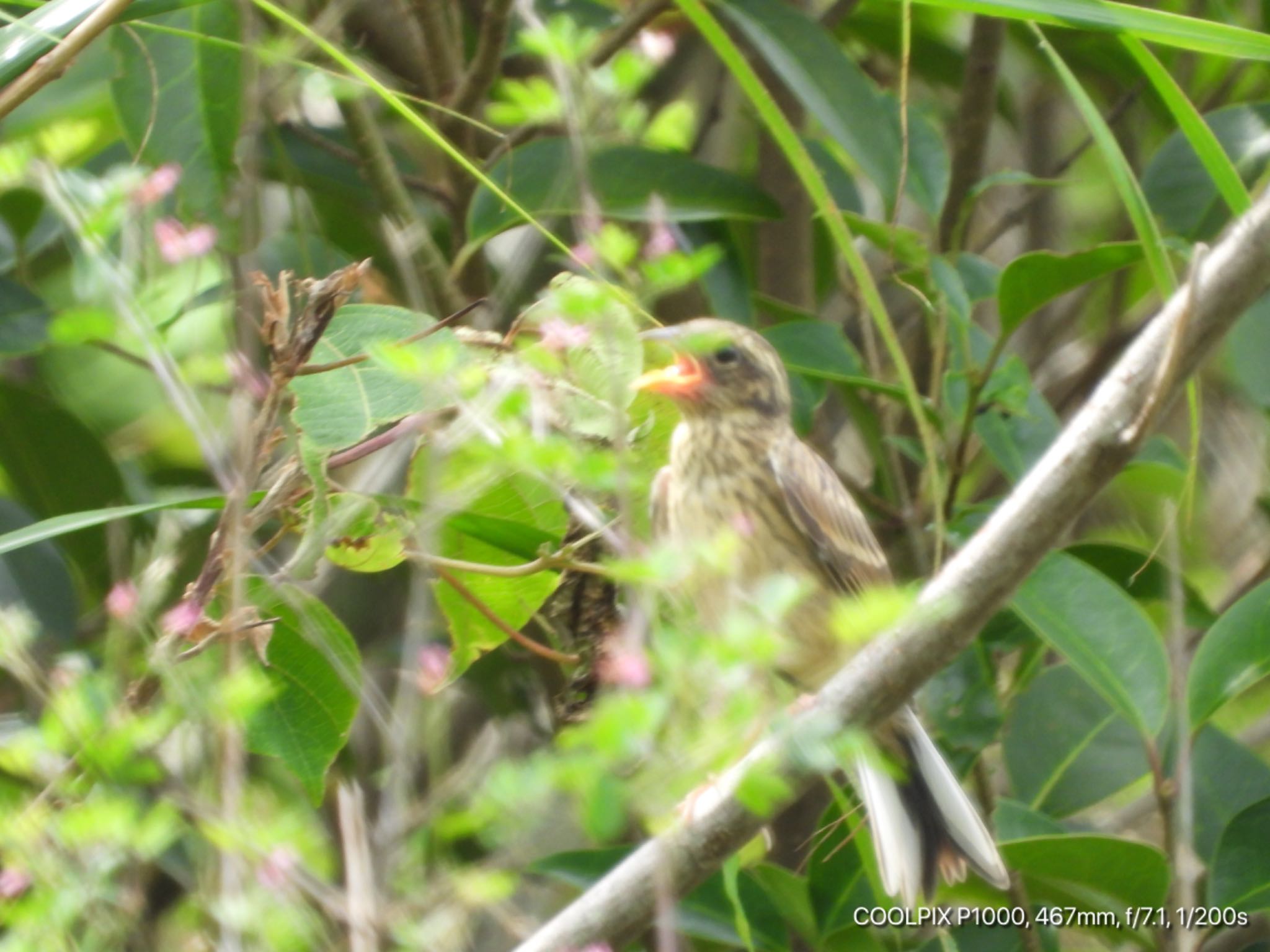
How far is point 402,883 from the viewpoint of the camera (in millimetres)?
1523

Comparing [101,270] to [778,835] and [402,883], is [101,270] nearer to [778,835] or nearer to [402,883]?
[402,883]

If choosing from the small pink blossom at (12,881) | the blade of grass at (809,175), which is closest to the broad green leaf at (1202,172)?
the blade of grass at (809,175)

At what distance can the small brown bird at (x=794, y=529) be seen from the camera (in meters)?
2.49

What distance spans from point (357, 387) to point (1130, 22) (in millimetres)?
1030

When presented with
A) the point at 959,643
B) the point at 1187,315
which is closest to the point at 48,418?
the point at 959,643

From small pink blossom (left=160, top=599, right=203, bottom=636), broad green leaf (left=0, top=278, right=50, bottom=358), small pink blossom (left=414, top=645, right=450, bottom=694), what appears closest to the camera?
small pink blossom (left=160, top=599, right=203, bottom=636)

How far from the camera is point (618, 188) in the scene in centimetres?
294

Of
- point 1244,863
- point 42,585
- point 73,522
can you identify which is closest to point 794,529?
point 1244,863

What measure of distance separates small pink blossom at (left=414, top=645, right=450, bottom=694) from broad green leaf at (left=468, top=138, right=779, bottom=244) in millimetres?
858

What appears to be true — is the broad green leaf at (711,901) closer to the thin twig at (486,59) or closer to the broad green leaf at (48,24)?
the thin twig at (486,59)

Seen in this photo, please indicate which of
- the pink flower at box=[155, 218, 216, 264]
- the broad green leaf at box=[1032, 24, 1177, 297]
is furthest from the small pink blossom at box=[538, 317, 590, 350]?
the broad green leaf at box=[1032, 24, 1177, 297]

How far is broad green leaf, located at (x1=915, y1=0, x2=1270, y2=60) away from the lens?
1734mm

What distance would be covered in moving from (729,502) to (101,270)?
1.66m

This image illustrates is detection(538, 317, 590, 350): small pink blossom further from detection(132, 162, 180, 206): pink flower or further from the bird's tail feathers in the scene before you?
the bird's tail feathers
